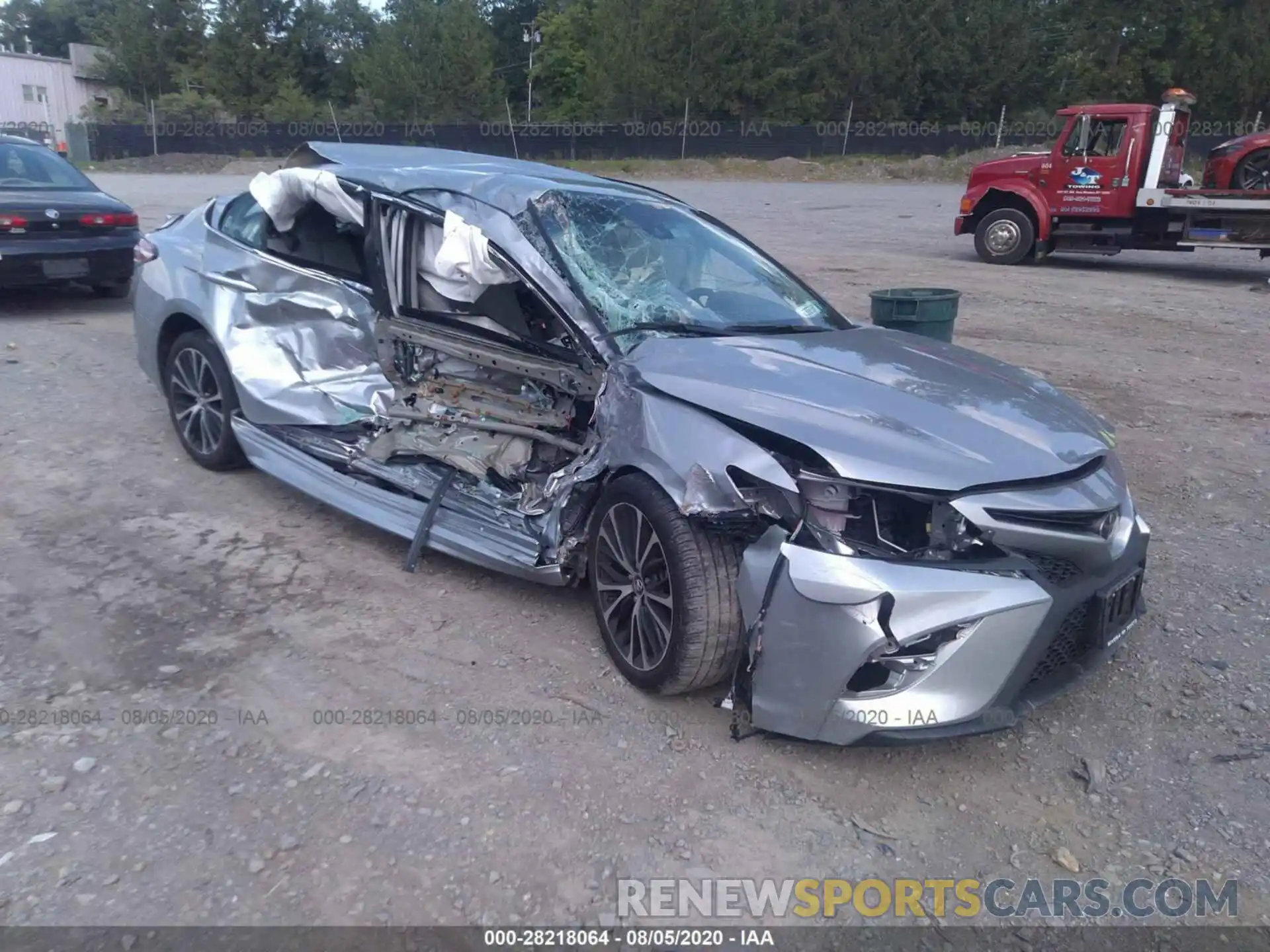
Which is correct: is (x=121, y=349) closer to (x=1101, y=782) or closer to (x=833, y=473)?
(x=833, y=473)

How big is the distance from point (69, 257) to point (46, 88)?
69.7 metres

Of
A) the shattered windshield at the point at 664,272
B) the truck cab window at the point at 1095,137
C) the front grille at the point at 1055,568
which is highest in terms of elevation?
the truck cab window at the point at 1095,137

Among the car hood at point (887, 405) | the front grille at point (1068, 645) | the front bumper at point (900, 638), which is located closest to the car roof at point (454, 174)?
the car hood at point (887, 405)

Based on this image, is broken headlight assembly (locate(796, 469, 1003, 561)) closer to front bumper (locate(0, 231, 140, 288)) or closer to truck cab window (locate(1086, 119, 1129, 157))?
front bumper (locate(0, 231, 140, 288))

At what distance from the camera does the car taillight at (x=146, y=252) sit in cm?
555

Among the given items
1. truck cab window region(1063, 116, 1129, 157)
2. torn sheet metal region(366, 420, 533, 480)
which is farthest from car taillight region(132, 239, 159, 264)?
truck cab window region(1063, 116, 1129, 157)

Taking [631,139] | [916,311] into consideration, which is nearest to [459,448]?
[916,311]

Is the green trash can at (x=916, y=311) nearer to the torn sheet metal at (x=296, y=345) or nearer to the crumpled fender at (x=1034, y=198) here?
the torn sheet metal at (x=296, y=345)

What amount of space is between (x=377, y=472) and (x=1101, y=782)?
301 cm

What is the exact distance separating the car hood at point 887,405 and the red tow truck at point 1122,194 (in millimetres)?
11878

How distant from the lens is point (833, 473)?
2941 millimetres

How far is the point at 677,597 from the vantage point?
3.16m

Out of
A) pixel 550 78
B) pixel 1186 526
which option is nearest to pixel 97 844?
pixel 1186 526

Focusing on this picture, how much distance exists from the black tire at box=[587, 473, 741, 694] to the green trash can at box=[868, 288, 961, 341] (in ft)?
9.61
